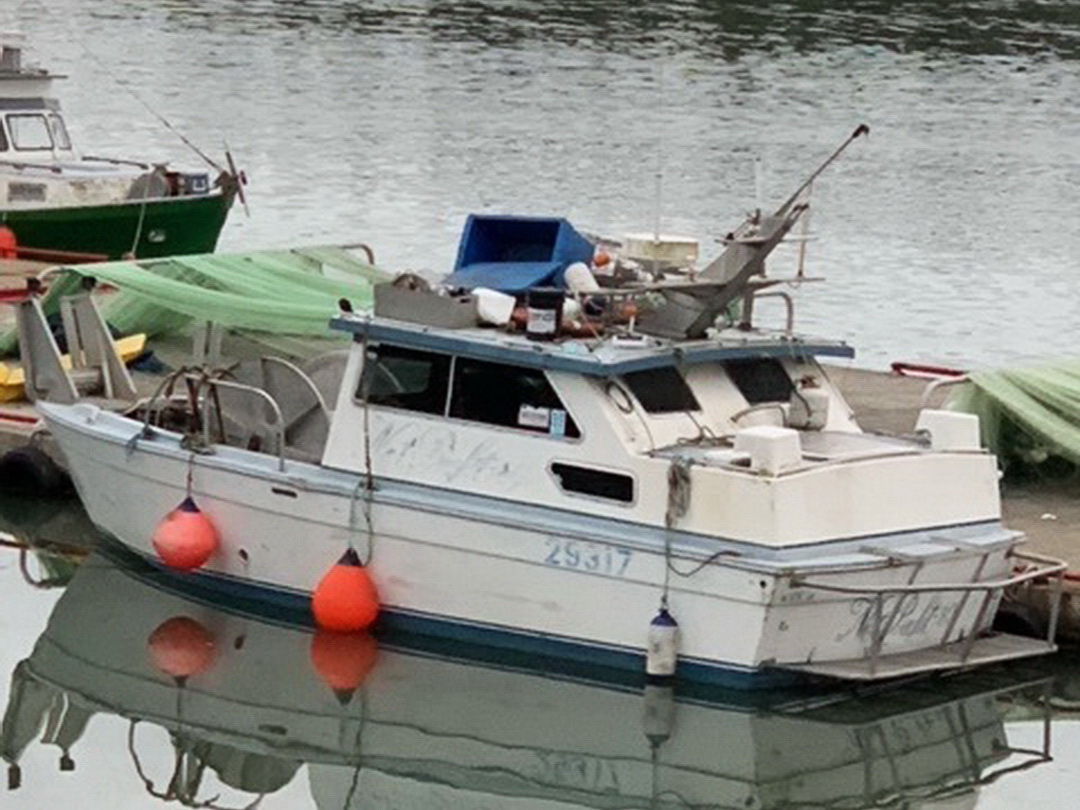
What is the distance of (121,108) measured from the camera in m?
49.3

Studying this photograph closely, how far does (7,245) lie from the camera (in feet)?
88.8

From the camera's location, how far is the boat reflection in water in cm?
1509

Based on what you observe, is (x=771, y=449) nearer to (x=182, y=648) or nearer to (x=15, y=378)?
(x=182, y=648)

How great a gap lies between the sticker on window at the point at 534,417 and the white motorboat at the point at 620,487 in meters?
0.01

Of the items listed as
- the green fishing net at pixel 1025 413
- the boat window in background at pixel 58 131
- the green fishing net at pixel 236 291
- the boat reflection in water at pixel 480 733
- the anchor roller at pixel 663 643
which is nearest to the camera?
the boat reflection in water at pixel 480 733

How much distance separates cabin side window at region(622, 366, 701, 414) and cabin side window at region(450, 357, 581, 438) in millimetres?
435

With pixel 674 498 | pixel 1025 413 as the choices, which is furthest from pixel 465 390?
pixel 1025 413

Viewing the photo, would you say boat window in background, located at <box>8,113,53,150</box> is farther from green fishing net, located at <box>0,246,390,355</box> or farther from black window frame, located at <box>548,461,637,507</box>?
black window frame, located at <box>548,461,637,507</box>

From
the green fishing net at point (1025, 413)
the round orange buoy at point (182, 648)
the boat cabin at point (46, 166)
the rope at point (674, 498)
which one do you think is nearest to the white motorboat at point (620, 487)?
the rope at point (674, 498)

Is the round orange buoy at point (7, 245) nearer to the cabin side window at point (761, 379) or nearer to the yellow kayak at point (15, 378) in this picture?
the yellow kayak at point (15, 378)

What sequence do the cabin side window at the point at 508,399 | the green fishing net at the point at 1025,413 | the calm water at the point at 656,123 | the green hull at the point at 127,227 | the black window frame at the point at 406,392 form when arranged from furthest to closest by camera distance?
the calm water at the point at 656,123 < the green hull at the point at 127,227 < the green fishing net at the point at 1025,413 < the black window frame at the point at 406,392 < the cabin side window at the point at 508,399

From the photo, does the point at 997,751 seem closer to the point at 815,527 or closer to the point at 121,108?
the point at 815,527

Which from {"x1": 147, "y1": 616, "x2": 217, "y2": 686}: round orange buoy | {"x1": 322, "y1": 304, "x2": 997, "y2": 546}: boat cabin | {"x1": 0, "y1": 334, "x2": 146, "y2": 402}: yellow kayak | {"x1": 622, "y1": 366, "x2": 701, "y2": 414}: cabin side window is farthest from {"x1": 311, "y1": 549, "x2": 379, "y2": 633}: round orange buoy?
{"x1": 0, "y1": 334, "x2": 146, "y2": 402}: yellow kayak

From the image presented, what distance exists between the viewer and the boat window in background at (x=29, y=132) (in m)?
29.6
